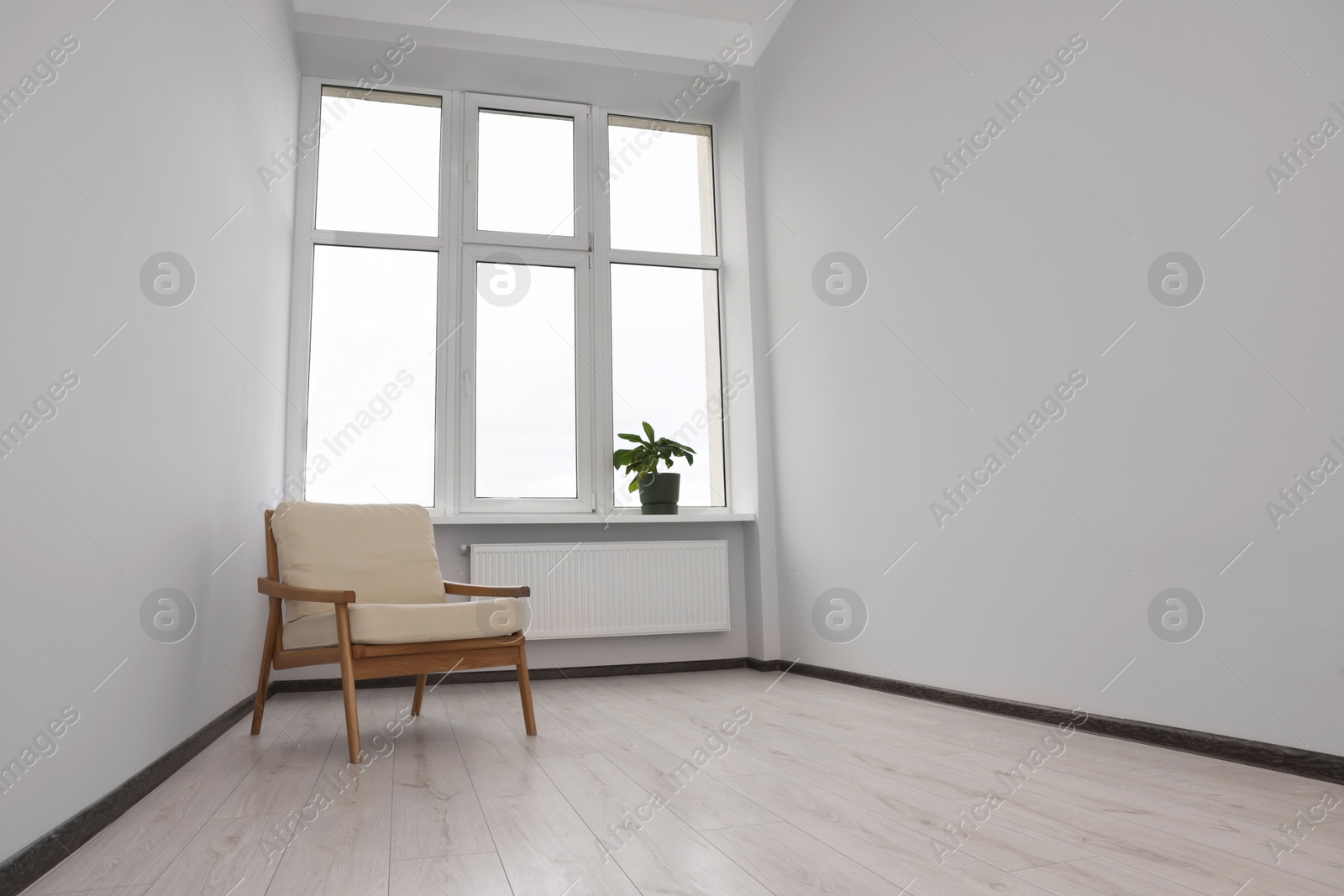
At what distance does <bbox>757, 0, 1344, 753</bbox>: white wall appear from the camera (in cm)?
206

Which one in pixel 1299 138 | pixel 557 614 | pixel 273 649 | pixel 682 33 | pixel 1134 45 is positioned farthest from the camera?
pixel 682 33

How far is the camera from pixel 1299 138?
2.07 meters

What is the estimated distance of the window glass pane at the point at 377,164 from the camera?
4.73m

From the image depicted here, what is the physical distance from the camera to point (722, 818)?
1771 millimetres

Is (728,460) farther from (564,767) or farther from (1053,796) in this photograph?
(1053,796)

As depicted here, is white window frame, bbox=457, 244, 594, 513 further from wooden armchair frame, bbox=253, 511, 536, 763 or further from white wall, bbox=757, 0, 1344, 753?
wooden armchair frame, bbox=253, 511, 536, 763

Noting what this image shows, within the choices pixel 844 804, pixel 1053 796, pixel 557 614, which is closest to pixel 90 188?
pixel 844 804

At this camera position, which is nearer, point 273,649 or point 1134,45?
point 1134,45

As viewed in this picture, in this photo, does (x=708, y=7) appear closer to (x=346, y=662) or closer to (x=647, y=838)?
(x=346, y=662)

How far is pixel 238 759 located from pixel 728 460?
310 cm

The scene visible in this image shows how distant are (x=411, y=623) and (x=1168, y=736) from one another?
2.19 meters

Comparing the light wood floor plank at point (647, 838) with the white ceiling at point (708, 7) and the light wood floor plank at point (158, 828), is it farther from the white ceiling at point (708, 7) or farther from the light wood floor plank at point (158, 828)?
the white ceiling at point (708, 7)

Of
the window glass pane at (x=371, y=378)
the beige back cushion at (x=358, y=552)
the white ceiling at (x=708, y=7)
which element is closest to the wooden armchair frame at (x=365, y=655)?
the beige back cushion at (x=358, y=552)

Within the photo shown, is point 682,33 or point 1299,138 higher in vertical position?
point 682,33
